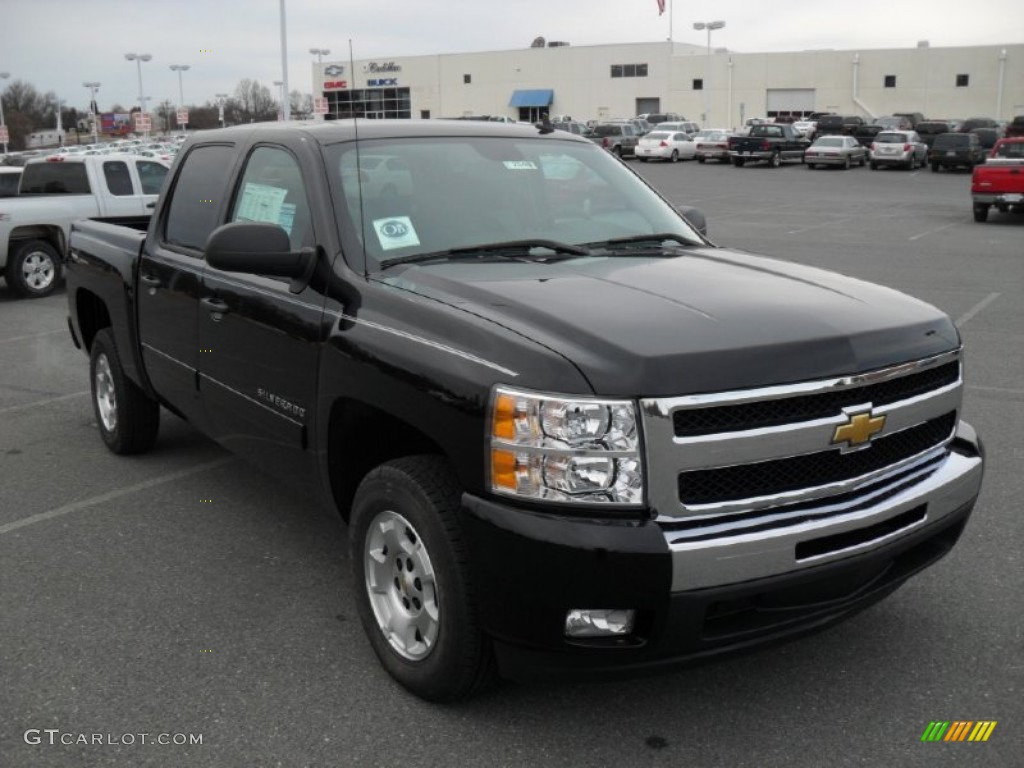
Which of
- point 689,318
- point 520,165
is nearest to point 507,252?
point 520,165

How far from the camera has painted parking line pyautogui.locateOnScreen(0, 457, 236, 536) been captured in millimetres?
5094

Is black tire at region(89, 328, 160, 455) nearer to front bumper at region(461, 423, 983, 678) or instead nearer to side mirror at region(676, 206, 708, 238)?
side mirror at region(676, 206, 708, 238)

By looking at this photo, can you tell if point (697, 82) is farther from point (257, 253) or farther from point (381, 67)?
point (257, 253)

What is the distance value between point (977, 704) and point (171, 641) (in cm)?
283

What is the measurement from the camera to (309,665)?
11.9 feet

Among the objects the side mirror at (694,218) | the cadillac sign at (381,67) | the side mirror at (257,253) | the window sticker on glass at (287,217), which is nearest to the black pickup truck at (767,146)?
the side mirror at (694,218)

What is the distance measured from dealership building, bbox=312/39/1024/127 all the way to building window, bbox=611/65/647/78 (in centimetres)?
9

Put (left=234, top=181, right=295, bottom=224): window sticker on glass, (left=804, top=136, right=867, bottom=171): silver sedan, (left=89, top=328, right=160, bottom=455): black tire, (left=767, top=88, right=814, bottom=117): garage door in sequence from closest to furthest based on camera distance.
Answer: (left=234, top=181, right=295, bottom=224): window sticker on glass → (left=89, top=328, right=160, bottom=455): black tire → (left=804, top=136, right=867, bottom=171): silver sedan → (left=767, top=88, right=814, bottom=117): garage door

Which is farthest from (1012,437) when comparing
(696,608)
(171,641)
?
(171,641)

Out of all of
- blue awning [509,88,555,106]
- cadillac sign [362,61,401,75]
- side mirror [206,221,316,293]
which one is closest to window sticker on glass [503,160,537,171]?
side mirror [206,221,316,293]

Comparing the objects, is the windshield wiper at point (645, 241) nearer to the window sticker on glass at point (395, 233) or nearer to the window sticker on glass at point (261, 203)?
the window sticker on glass at point (395, 233)

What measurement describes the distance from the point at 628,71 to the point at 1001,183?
70.6 meters

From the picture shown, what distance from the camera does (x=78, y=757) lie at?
10.2 feet

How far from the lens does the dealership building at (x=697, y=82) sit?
254 ft
